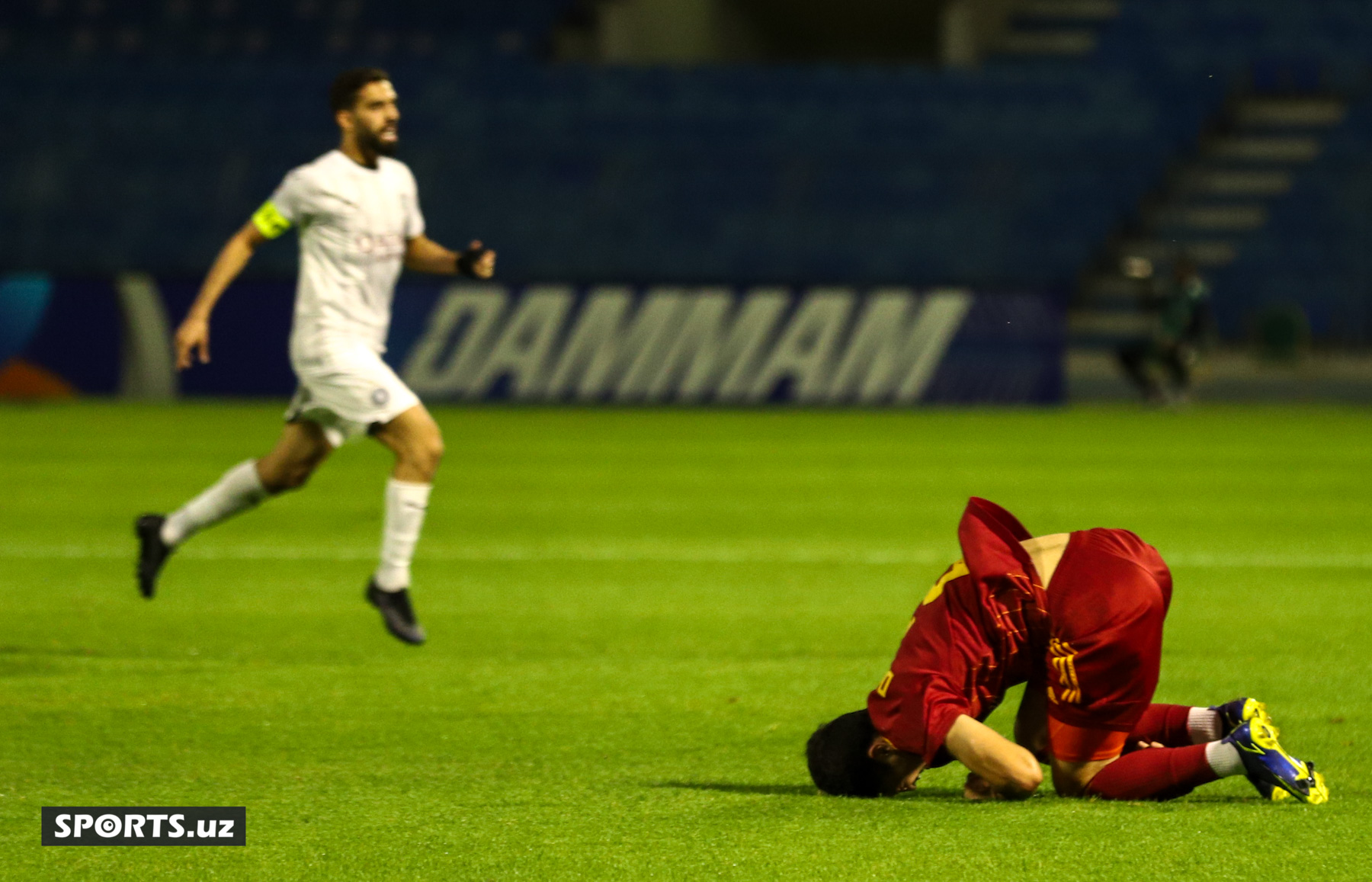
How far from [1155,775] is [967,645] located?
0.53 metres

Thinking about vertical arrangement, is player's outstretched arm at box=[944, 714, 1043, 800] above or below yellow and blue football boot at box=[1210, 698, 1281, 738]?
below

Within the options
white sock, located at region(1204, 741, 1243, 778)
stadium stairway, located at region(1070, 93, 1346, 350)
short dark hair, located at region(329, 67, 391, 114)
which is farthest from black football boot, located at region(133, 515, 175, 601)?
stadium stairway, located at region(1070, 93, 1346, 350)

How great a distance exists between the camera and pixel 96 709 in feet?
18.5

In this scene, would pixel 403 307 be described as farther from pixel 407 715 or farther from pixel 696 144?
pixel 407 715

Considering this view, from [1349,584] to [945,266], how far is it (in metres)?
18.3

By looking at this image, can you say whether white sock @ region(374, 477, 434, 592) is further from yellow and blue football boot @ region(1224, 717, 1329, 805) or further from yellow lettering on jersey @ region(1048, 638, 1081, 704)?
yellow and blue football boot @ region(1224, 717, 1329, 805)

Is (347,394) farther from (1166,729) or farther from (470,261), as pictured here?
(1166,729)

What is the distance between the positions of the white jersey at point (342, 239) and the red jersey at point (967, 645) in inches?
128


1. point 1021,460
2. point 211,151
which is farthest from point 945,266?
point 1021,460

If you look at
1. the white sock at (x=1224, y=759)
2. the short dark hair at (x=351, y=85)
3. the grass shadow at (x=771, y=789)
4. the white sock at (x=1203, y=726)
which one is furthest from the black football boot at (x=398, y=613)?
the white sock at (x=1224, y=759)

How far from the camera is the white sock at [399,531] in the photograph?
6766mm

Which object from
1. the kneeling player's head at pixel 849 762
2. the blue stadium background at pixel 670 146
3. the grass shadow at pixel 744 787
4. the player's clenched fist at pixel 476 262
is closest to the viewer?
the kneeling player's head at pixel 849 762

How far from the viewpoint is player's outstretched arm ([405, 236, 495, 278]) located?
7145 millimetres

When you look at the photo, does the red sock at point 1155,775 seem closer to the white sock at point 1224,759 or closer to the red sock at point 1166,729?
the white sock at point 1224,759
